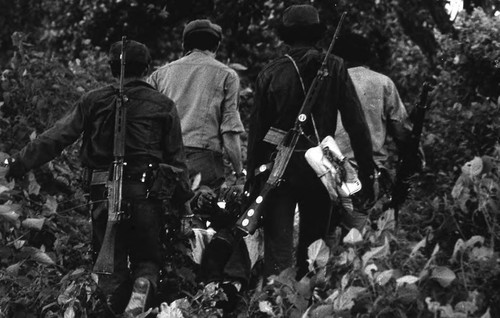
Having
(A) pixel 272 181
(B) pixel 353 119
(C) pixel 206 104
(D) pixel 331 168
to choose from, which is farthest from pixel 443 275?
(C) pixel 206 104

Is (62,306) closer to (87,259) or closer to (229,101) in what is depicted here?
(87,259)

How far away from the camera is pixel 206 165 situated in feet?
33.9

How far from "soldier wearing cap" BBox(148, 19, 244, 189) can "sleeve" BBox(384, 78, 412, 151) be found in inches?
38.3

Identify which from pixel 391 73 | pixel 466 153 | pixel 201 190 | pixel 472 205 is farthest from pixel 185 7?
pixel 472 205

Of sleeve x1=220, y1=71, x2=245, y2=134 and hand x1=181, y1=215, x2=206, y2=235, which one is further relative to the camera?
sleeve x1=220, y1=71, x2=245, y2=134

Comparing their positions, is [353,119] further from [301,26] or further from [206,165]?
[206,165]

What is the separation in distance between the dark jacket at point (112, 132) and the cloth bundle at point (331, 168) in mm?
874

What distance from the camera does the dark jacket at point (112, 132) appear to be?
357 inches

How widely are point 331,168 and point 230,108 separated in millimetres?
Result: 1897

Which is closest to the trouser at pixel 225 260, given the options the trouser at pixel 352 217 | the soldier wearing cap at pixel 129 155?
the soldier wearing cap at pixel 129 155

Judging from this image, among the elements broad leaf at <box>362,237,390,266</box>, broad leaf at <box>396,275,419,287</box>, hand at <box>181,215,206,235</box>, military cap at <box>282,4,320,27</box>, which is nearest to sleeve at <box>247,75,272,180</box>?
military cap at <box>282,4,320,27</box>

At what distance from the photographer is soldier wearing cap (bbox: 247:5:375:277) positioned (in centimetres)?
896

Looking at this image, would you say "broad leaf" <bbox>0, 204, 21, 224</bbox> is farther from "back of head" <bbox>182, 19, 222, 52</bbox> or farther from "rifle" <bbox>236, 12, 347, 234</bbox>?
"back of head" <bbox>182, 19, 222, 52</bbox>

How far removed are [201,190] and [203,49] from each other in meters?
1.23
